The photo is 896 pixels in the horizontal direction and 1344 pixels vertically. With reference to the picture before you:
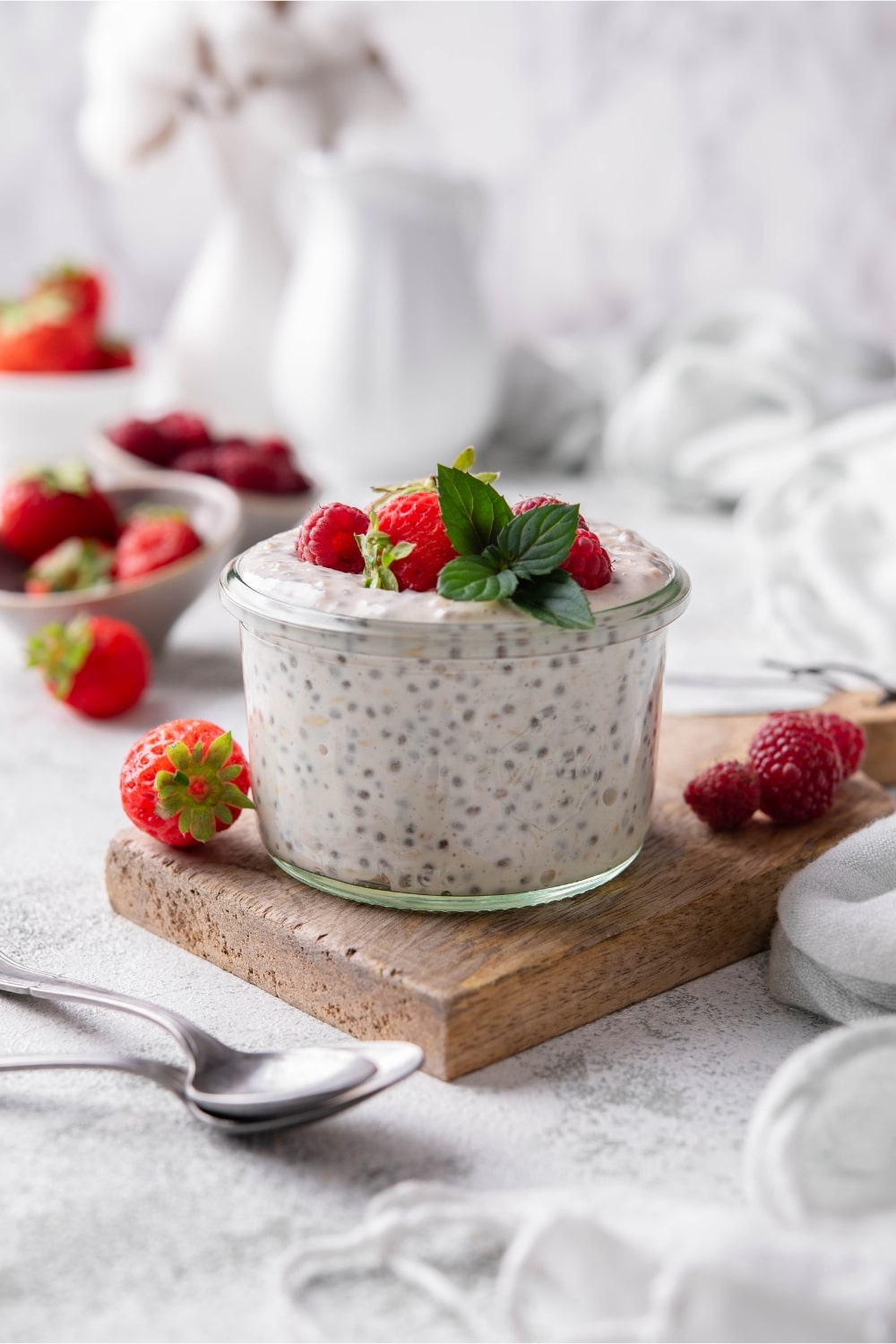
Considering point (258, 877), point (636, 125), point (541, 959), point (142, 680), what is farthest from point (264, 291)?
point (541, 959)

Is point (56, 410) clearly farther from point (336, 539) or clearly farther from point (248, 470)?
point (336, 539)

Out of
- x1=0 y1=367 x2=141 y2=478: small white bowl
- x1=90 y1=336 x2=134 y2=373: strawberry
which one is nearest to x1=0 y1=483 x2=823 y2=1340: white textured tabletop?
x1=0 y1=367 x2=141 y2=478: small white bowl

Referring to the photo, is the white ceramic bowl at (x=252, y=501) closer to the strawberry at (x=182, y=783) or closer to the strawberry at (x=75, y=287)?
the strawberry at (x=75, y=287)

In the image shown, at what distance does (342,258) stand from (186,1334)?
1.89 metres

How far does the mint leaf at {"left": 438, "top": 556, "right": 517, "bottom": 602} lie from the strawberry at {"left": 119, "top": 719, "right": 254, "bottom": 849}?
9.3 inches

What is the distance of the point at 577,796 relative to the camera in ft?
3.39

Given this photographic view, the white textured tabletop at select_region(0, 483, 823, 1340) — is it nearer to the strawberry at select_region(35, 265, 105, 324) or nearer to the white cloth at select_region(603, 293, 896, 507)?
the white cloth at select_region(603, 293, 896, 507)

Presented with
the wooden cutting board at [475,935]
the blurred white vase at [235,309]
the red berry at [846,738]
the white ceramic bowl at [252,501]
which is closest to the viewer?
the wooden cutting board at [475,935]

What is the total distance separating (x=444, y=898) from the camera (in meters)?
1.04

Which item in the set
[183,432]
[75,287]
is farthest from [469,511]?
[75,287]

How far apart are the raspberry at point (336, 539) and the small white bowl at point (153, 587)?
616 millimetres

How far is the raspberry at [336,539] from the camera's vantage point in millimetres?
1074

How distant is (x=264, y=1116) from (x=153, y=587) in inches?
34.8

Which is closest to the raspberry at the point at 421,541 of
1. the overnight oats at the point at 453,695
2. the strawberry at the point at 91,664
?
the overnight oats at the point at 453,695
